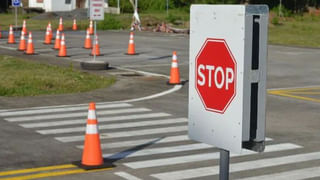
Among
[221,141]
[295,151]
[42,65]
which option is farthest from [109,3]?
[221,141]

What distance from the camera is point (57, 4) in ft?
260

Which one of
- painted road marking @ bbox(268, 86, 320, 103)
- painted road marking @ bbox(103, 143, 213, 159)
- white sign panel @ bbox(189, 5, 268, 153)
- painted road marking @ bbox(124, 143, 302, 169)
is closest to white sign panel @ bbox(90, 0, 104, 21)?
painted road marking @ bbox(268, 86, 320, 103)

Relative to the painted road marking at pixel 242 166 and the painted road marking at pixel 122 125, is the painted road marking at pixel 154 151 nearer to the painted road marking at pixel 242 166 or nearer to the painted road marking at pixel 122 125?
the painted road marking at pixel 242 166

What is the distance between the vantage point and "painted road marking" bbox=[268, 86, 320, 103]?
56.7 ft

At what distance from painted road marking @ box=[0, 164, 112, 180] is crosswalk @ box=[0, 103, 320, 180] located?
0.62 m

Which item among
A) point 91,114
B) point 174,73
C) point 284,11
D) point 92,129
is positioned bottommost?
point 174,73

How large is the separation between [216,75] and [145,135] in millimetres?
7690

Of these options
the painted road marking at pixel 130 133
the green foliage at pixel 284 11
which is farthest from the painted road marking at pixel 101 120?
the green foliage at pixel 284 11

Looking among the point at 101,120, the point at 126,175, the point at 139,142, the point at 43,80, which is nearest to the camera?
the point at 126,175

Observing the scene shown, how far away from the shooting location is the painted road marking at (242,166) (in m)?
9.17

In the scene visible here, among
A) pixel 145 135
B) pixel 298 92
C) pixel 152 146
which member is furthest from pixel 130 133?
pixel 298 92

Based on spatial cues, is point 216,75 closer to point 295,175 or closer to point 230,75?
point 230,75

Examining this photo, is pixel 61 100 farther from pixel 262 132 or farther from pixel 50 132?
pixel 262 132

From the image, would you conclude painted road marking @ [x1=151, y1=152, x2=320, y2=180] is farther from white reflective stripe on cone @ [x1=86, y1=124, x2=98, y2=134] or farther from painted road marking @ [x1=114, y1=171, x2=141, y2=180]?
white reflective stripe on cone @ [x1=86, y1=124, x2=98, y2=134]
